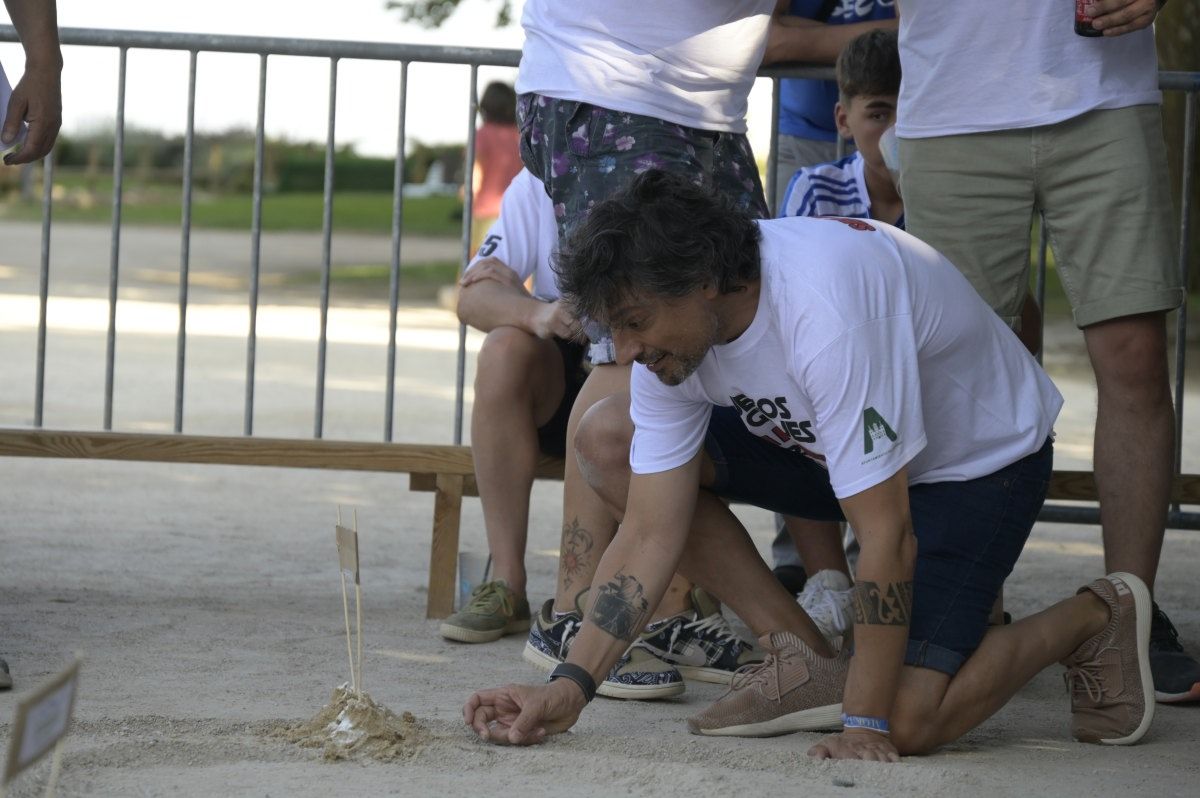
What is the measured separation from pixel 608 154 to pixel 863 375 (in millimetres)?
982

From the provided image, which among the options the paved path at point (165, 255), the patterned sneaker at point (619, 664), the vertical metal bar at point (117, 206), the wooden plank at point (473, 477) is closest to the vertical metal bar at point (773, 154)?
the wooden plank at point (473, 477)

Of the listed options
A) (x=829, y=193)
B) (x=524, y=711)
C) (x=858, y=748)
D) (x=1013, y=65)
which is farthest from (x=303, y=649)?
(x=1013, y=65)

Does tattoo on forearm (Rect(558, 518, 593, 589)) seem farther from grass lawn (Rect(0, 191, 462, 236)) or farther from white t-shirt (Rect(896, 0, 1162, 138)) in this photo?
grass lawn (Rect(0, 191, 462, 236))

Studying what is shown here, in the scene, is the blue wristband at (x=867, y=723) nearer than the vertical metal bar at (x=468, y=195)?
Yes

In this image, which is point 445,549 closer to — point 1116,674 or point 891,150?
point 891,150

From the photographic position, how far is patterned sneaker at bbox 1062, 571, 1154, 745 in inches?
118

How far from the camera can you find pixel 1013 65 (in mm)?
3371

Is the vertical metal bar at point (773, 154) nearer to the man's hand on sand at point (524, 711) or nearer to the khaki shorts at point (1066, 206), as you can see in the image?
the khaki shorts at point (1066, 206)

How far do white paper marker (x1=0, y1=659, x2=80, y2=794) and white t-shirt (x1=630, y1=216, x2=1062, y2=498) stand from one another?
4.28ft

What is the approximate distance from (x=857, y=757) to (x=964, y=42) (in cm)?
155

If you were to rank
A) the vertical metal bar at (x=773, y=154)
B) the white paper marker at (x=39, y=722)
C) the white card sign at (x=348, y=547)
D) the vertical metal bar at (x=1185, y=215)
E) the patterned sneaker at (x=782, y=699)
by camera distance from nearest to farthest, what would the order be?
1. the white paper marker at (x=39, y=722)
2. the white card sign at (x=348, y=547)
3. the patterned sneaker at (x=782, y=699)
4. the vertical metal bar at (x=1185, y=215)
5. the vertical metal bar at (x=773, y=154)

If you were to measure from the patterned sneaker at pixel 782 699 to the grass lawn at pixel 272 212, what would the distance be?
23.2 metres

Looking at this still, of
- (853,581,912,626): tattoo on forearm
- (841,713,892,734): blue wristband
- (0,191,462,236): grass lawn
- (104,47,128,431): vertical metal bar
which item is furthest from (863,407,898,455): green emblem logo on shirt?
(0,191,462,236): grass lawn

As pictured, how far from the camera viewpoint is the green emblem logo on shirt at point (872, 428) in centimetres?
263
